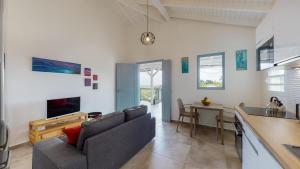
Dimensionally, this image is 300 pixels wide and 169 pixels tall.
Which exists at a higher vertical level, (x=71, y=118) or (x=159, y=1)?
(x=159, y=1)

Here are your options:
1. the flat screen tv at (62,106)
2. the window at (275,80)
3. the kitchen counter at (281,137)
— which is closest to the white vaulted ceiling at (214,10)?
the window at (275,80)

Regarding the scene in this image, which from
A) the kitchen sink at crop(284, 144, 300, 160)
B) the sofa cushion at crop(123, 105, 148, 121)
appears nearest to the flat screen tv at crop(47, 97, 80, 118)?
the sofa cushion at crop(123, 105, 148, 121)

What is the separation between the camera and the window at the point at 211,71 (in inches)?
164

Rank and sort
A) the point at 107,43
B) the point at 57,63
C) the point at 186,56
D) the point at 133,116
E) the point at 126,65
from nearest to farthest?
the point at 133,116, the point at 57,63, the point at 186,56, the point at 107,43, the point at 126,65

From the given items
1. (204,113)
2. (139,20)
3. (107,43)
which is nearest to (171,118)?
(204,113)

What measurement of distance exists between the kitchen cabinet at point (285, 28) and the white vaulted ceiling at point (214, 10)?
1.19 m

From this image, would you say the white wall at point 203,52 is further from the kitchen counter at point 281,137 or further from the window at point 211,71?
the kitchen counter at point 281,137

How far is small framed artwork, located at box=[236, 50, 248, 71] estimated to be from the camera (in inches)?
147

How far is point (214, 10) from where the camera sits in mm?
3604

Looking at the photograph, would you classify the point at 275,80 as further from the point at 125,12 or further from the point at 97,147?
the point at 125,12

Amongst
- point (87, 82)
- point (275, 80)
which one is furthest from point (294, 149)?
point (87, 82)

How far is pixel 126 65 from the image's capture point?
5.69m

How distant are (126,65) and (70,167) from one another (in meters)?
4.51

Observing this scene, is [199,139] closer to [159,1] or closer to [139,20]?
[159,1]
